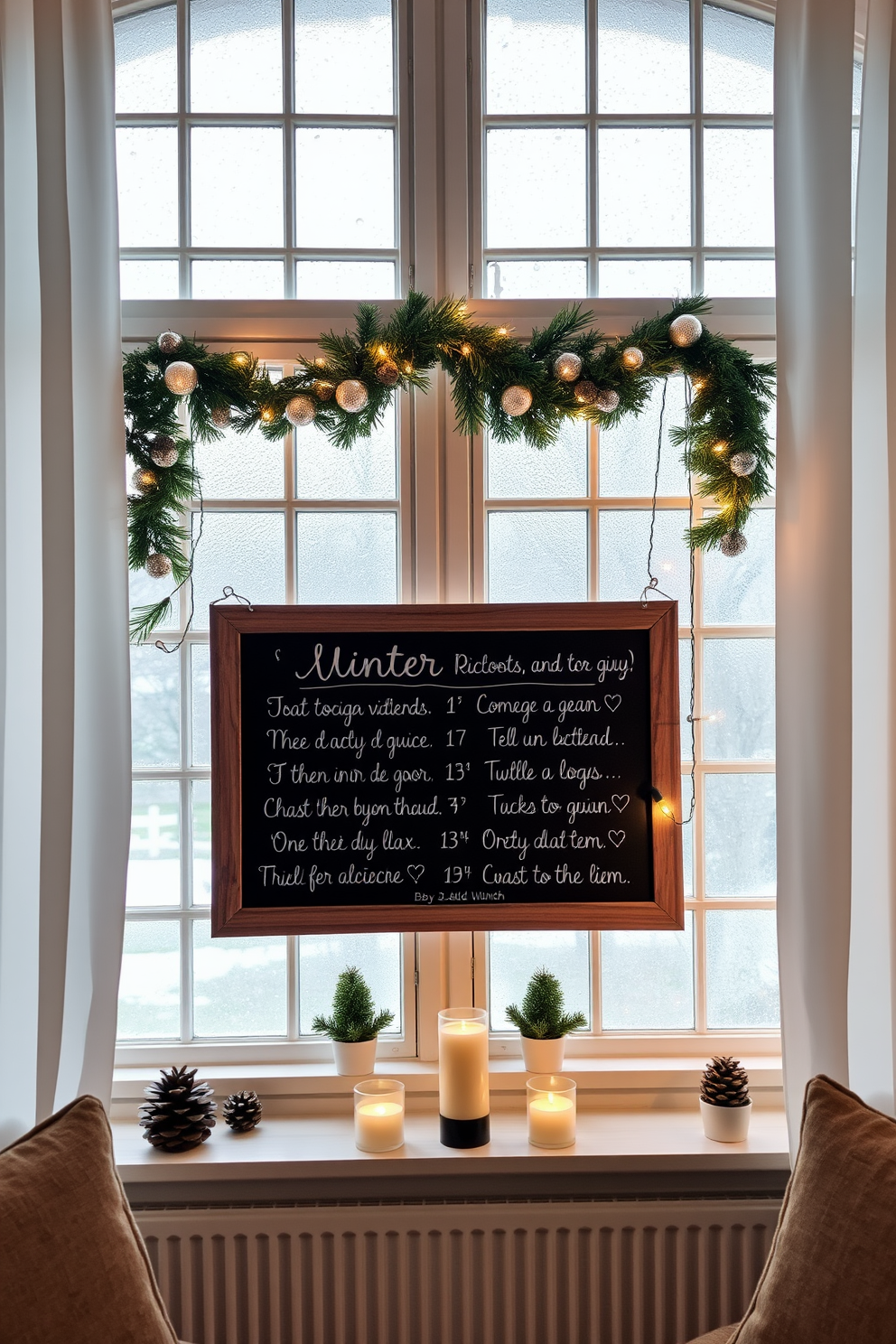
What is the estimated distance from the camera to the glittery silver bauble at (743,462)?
1.81m

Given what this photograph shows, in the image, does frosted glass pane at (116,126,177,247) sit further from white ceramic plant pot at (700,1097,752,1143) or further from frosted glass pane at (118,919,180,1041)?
white ceramic plant pot at (700,1097,752,1143)

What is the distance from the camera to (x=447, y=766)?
6.15ft

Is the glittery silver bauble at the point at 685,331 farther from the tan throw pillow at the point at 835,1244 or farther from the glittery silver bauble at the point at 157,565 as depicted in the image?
the tan throw pillow at the point at 835,1244

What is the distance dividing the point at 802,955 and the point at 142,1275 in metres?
1.13

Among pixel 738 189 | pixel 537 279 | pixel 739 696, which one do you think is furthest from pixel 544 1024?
pixel 738 189

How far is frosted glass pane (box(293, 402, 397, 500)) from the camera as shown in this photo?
198 cm

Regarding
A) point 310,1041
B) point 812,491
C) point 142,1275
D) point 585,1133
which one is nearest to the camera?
point 142,1275

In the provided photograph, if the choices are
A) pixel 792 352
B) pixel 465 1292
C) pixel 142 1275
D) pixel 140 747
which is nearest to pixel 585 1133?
pixel 465 1292

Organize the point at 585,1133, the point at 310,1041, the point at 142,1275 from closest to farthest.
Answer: the point at 142,1275 < the point at 585,1133 < the point at 310,1041

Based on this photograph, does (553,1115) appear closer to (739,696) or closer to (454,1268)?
(454,1268)

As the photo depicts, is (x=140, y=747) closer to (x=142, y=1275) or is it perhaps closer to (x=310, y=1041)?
(x=310, y=1041)

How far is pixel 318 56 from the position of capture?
1975mm

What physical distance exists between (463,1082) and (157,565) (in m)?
1.11

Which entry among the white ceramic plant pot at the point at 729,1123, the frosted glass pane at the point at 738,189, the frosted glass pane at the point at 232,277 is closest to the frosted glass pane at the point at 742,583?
the frosted glass pane at the point at 738,189
